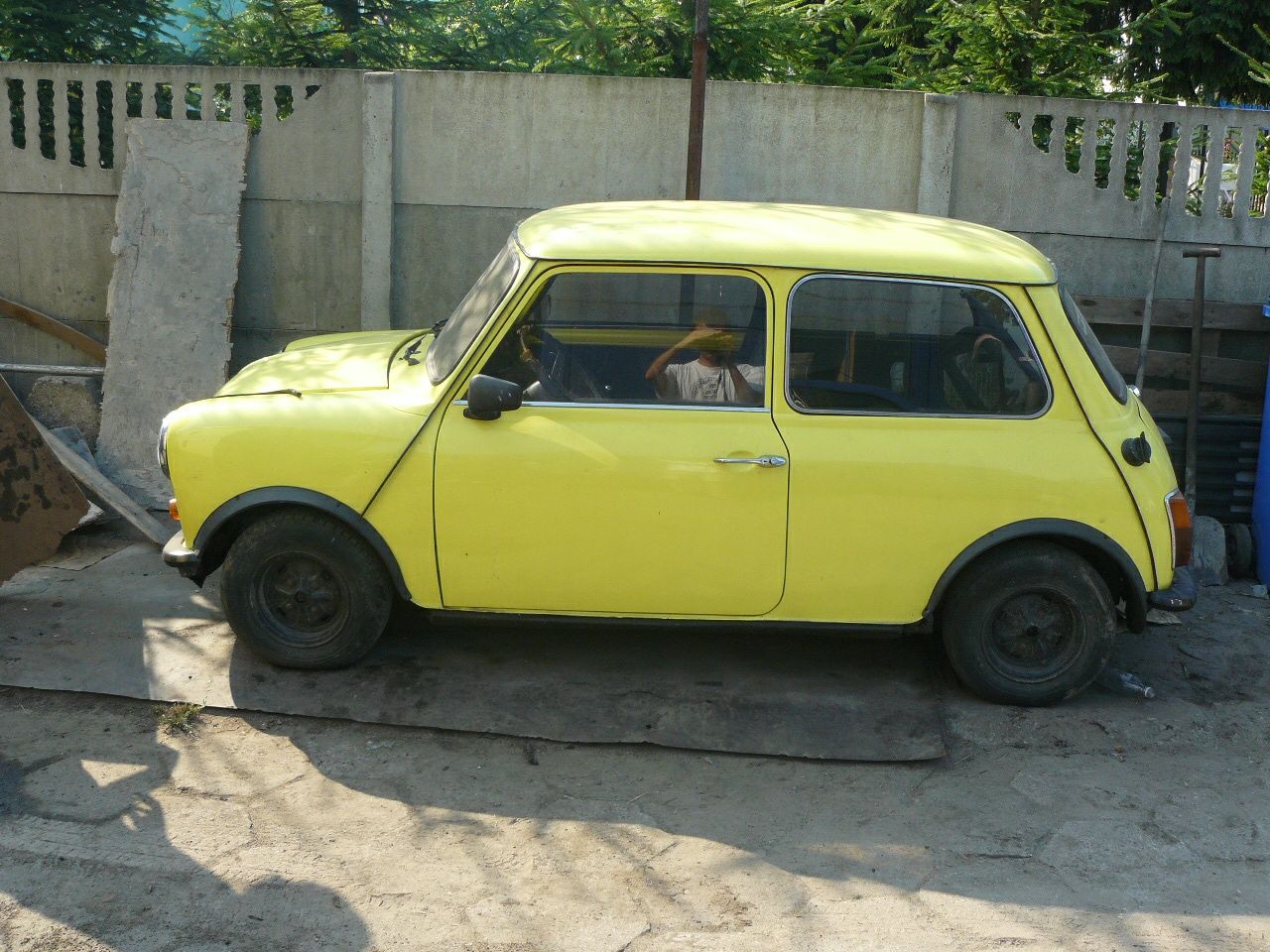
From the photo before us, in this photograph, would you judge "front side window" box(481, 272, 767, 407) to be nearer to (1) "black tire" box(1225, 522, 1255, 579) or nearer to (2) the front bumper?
(2) the front bumper

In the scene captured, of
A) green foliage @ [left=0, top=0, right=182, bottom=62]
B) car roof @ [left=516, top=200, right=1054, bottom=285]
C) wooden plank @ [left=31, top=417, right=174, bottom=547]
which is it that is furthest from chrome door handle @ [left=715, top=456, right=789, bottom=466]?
green foliage @ [left=0, top=0, right=182, bottom=62]

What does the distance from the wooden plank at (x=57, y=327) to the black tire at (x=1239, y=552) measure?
6.61m

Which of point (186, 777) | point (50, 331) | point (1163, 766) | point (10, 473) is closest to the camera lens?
point (186, 777)

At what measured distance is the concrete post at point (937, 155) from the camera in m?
7.40

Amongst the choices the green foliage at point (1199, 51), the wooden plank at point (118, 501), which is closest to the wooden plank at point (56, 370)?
the wooden plank at point (118, 501)

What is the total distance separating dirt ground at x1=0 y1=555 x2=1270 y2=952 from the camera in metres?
3.49

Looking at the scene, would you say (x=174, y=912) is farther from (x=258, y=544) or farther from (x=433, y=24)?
(x=433, y=24)

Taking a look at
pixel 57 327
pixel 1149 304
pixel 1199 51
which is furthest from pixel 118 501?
pixel 1199 51

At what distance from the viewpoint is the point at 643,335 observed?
4.67m

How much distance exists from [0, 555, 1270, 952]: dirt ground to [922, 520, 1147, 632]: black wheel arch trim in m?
0.55

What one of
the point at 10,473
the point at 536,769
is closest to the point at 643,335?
the point at 536,769

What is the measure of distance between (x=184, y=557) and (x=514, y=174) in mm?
3706

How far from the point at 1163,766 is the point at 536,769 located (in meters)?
2.25

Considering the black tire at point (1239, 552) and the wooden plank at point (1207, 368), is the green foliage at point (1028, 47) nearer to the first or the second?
the wooden plank at point (1207, 368)
